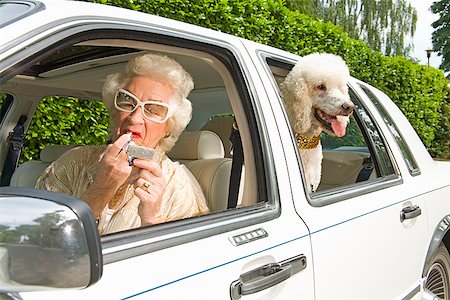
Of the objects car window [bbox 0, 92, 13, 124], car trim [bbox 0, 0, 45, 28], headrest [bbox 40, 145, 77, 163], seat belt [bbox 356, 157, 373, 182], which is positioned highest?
car trim [bbox 0, 0, 45, 28]

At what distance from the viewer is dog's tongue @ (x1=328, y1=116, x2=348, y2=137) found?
3.11 meters

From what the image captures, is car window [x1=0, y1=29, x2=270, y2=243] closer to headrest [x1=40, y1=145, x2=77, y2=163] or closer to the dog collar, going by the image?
headrest [x1=40, y1=145, x2=77, y2=163]

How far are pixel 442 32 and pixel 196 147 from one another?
87.5ft

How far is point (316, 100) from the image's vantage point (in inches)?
127

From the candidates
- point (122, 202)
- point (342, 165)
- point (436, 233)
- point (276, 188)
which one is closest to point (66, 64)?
point (122, 202)

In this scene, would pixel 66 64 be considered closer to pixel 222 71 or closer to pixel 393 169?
pixel 222 71

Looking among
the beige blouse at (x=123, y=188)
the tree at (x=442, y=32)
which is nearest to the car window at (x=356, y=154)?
the beige blouse at (x=123, y=188)

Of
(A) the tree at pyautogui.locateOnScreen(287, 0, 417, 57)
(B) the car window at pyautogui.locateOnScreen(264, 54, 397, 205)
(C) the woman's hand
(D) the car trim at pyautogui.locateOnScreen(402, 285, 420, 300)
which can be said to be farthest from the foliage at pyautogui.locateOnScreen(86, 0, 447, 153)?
(A) the tree at pyautogui.locateOnScreen(287, 0, 417, 57)

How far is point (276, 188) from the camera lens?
190 cm

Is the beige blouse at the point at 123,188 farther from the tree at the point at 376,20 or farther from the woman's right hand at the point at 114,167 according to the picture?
the tree at the point at 376,20

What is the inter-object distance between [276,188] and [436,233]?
1.64m

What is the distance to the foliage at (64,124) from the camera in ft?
14.0

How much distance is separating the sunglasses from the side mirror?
1.22 m

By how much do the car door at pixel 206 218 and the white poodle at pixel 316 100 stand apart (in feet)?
2.75
